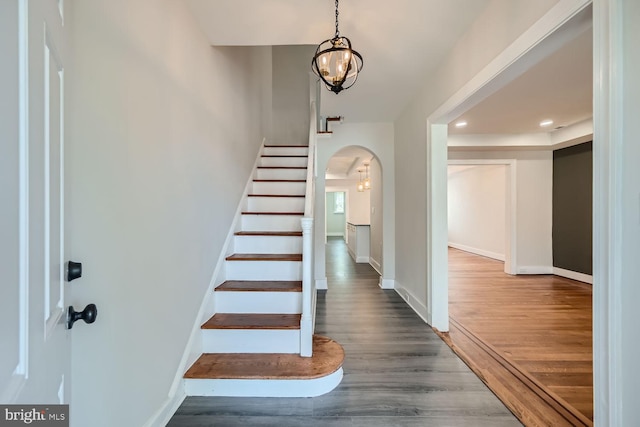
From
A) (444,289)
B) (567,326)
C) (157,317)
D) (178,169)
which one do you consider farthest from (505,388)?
(178,169)

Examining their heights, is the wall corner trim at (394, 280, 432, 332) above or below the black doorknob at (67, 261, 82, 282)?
below

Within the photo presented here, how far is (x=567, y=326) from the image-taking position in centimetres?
275

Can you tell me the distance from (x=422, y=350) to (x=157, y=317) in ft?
6.67

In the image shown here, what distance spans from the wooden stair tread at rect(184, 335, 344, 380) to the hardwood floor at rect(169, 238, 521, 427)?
140 mm

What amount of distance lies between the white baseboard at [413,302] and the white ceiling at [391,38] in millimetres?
2436

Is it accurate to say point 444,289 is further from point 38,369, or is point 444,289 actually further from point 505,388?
point 38,369

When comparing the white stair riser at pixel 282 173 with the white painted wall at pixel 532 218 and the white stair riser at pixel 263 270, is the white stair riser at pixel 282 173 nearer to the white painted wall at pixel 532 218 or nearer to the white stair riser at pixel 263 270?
the white stair riser at pixel 263 270

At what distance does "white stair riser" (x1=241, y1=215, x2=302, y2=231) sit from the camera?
2.85m

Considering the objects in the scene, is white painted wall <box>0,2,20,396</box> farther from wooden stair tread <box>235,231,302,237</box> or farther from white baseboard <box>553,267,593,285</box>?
white baseboard <box>553,267,593,285</box>

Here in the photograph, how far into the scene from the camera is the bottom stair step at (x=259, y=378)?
166 cm

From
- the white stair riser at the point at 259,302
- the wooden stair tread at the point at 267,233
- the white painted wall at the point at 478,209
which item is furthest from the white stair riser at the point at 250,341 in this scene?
the white painted wall at the point at 478,209

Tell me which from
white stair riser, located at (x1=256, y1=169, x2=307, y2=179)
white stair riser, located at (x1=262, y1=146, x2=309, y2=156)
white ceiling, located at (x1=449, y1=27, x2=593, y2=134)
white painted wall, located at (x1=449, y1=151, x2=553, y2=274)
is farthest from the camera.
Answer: white painted wall, located at (x1=449, y1=151, x2=553, y2=274)

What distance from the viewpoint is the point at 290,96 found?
4.88 m

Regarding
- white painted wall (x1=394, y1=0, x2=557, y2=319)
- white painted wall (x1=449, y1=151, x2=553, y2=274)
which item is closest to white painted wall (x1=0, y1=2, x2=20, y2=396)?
white painted wall (x1=394, y1=0, x2=557, y2=319)
